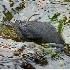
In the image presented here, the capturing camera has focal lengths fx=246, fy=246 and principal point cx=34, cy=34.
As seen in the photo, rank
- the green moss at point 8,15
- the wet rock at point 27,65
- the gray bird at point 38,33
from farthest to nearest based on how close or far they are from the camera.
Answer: the green moss at point 8,15 < the gray bird at point 38,33 < the wet rock at point 27,65

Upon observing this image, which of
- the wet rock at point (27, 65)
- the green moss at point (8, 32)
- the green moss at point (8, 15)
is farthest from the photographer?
the green moss at point (8, 15)

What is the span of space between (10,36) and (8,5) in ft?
7.45

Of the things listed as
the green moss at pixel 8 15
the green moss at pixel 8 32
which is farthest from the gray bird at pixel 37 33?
the green moss at pixel 8 15

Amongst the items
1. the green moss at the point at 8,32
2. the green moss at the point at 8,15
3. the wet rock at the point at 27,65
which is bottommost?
the wet rock at the point at 27,65

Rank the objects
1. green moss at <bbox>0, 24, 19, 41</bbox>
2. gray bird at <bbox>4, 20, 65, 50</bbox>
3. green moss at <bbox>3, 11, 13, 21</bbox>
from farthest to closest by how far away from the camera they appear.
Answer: green moss at <bbox>3, 11, 13, 21</bbox>
green moss at <bbox>0, 24, 19, 41</bbox>
gray bird at <bbox>4, 20, 65, 50</bbox>

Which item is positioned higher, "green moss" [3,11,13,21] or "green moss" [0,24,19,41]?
"green moss" [3,11,13,21]

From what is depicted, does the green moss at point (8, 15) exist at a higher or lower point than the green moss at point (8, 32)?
higher

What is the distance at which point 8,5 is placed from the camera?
9742 mm

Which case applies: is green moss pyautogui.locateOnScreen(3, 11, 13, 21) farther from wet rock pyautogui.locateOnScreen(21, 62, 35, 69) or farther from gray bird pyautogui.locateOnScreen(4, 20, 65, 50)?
wet rock pyautogui.locateOnScreen(21, 62, 35, 69)

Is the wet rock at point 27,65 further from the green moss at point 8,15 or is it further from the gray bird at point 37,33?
the green moss at point 8,15

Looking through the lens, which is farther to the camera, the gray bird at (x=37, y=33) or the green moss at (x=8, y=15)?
the green moss at (x=8, y=15)

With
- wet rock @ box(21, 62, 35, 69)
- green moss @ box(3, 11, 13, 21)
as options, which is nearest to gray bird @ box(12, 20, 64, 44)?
green moss @ box(3, 11, 13, 21)

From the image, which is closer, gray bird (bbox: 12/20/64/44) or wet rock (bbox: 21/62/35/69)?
wet rock (bbox: 21/62/35/69)

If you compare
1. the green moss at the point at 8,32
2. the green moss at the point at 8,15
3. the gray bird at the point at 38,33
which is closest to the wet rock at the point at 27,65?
the gray bird at the point at 38,33
